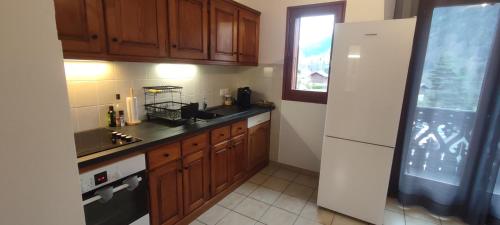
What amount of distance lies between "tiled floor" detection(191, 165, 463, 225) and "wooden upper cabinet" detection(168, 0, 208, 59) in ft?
4.89

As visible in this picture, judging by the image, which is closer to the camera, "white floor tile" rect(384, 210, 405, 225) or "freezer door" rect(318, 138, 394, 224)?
"freezer door" rect(318, 138, 394, 224)

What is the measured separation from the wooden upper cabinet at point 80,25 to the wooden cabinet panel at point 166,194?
899mm

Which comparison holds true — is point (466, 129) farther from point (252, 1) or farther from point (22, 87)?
point (22, 87)

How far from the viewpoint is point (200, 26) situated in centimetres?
213

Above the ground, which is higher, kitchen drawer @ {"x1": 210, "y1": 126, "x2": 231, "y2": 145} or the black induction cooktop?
the black induction cooktop

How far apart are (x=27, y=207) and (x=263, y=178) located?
2.48 metres

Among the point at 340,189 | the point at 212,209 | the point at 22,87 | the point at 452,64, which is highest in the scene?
the point at 452,64

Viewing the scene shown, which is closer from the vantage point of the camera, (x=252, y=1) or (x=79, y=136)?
(x=79, y=136)

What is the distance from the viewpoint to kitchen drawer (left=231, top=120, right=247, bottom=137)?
2396mm

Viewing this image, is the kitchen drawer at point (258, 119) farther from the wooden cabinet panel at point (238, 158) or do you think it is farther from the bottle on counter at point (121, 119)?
the bottle on counter at point (121, 119)

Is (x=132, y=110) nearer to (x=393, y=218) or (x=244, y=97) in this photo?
(x=244, y=97)

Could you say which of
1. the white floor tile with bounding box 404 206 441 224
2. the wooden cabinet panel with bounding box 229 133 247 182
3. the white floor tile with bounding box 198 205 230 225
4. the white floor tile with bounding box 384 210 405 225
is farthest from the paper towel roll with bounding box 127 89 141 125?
the white floor tile with bounding box 404 206 441 224

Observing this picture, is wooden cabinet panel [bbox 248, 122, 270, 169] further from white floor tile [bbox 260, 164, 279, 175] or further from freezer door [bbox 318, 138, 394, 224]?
freezer door [bbox 318, 138, 394, 224]

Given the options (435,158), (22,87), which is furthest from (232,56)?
(435,158)
